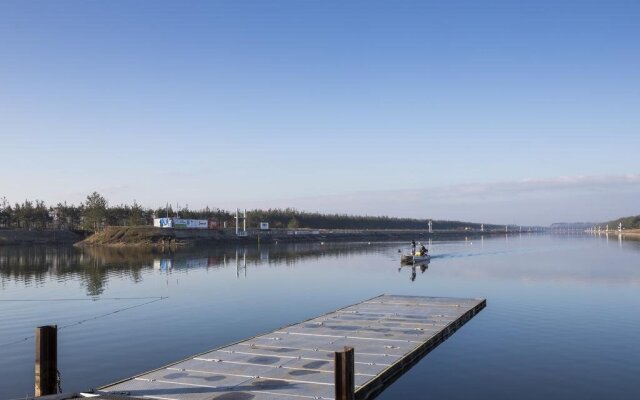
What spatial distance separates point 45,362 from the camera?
16891 mm

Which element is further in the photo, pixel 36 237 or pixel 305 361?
pixel 36 237

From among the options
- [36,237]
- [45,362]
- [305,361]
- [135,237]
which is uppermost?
[36,237]

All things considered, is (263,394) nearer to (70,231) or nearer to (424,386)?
(424,386)

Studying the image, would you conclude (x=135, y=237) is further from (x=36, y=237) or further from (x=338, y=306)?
(x=338, y=306)

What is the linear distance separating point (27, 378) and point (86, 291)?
1082 inches

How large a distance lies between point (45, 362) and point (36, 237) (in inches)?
6170

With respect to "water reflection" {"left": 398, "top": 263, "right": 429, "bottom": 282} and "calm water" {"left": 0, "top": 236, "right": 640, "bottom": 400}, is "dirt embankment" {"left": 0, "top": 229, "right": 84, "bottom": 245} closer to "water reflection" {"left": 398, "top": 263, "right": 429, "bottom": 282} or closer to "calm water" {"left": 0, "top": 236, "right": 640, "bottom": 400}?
"calm water" {"left": 0, "top": 236, "right": 640, "bottom": 400}

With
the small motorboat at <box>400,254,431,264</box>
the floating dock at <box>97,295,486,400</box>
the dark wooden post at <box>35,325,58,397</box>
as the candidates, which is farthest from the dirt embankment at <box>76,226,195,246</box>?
the dark wooden post at <box>35,325,58,397</box>

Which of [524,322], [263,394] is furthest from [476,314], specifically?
[263,394]

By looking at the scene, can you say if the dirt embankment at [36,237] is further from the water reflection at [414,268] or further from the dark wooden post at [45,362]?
the dark wooden post at [45,362]

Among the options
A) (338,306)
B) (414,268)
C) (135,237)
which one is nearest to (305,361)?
(338,306)

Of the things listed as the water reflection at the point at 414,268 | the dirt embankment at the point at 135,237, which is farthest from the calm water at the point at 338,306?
the dirt embankment at the point at 135,237

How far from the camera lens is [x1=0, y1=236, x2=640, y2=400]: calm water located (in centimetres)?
2025

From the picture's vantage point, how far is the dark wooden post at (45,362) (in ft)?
55.0
